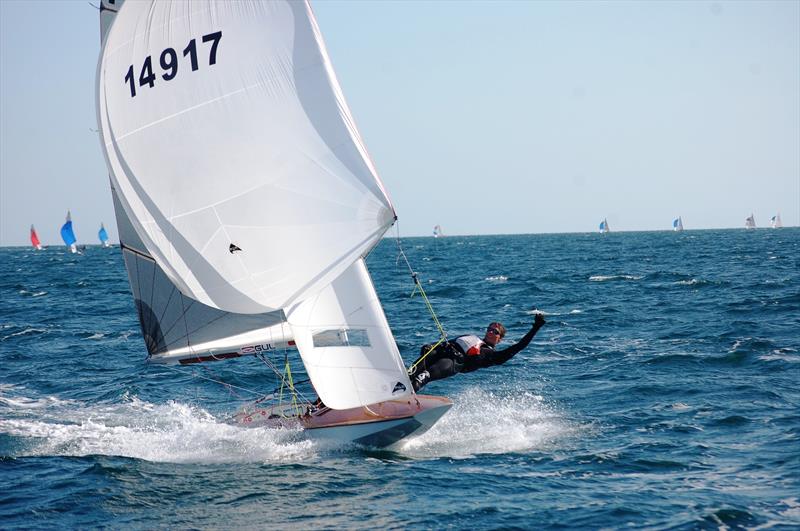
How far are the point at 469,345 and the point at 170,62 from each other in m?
6.29

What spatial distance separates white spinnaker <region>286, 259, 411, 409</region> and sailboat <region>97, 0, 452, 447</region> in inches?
0.6

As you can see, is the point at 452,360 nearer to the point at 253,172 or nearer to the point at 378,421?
the point at 378,421

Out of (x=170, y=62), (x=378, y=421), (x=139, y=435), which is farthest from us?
(x=139, y=435)

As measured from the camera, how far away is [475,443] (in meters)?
13.1

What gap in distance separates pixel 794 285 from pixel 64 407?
2691cm

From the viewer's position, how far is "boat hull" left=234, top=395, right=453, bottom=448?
12.5 metres

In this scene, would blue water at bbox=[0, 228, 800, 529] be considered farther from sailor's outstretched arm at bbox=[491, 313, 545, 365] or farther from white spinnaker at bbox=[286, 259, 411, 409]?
sailor's outstretched arm at bbox=[491, 313, 545, 365]

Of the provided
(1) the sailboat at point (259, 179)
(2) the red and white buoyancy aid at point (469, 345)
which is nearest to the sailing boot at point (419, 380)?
(1) the sailboat at point (259, 179)

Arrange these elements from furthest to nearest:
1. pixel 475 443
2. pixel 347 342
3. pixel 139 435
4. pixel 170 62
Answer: pixel 139 435
pixel 475 443
pixel 347 342
pixel 170 62

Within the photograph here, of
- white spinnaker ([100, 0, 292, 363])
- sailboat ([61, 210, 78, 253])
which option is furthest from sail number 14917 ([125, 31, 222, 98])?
sailboat ([61, 210, 78, 253])

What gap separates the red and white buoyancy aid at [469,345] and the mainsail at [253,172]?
1.51 m

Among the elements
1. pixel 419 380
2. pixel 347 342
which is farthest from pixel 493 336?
pixel 347 342

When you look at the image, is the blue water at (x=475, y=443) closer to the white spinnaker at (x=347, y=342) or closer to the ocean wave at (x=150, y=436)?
the ocean wave at (x=150, y=436)

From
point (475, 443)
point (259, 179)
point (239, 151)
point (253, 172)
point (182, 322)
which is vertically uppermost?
point (239, 151)
